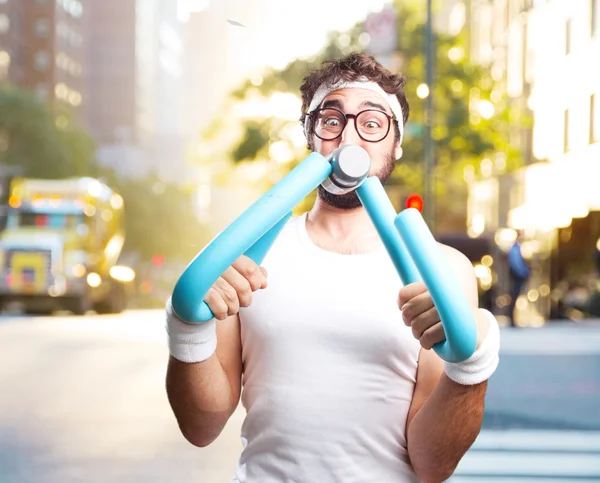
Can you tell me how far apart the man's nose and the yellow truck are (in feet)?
81.5

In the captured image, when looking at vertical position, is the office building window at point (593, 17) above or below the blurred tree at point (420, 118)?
above

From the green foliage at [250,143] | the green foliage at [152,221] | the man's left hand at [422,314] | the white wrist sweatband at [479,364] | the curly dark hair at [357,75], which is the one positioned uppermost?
the curly dark hair at [357,75]

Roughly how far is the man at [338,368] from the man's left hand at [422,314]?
17.1 inches

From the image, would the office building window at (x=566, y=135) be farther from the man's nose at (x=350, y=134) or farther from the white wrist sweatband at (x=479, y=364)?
the white wrist sweatband at (x=479, y=364)

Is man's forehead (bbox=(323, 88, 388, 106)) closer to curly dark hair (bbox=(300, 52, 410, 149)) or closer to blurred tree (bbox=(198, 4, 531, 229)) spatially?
curly dark hair (bbox=(300, 52, 410, 149))

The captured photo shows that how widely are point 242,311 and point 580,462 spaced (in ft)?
24.5

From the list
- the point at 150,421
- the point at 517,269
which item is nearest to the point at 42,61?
the point at 517,269

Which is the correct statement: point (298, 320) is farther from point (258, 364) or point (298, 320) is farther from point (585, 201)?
point (585, 201)

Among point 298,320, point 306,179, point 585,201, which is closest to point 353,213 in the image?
point 298,320

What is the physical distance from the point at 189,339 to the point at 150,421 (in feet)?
31.0

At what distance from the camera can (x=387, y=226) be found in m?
2.23

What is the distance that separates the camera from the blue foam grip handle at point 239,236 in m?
2.04

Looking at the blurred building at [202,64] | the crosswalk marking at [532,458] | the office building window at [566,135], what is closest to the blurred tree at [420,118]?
the office building window at [566,135]

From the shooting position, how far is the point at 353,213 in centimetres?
283
